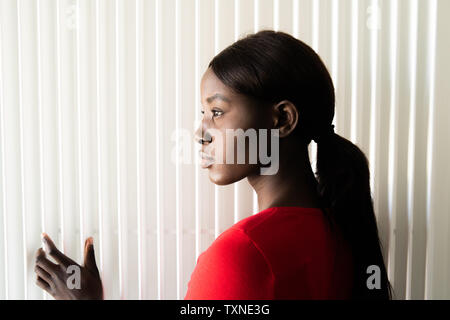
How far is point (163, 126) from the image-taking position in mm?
1232

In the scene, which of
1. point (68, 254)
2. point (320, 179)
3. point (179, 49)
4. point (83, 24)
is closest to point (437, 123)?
point (320, 179)

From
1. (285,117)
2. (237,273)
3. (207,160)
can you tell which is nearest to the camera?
(237,273)

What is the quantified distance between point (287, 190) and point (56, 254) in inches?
33.7

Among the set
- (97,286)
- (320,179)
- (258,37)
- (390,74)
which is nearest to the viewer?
(258,37)

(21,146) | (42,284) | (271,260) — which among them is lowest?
(42,284)

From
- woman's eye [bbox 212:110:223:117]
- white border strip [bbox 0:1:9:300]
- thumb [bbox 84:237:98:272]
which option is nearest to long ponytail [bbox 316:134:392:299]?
woman's eye [bbox 212:110:223:117]

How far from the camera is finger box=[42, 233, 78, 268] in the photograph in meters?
1.28

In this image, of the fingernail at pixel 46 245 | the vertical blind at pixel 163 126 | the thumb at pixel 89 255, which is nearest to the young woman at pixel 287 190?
the vertical blind at pixel 163 126

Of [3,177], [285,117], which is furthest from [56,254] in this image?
[285,117]

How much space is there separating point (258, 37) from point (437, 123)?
0.67m

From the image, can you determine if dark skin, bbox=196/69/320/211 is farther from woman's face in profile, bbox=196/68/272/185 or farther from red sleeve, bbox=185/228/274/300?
red sleeve, bbox=185/228/274/300

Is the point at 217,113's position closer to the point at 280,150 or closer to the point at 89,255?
the point at 280,150
